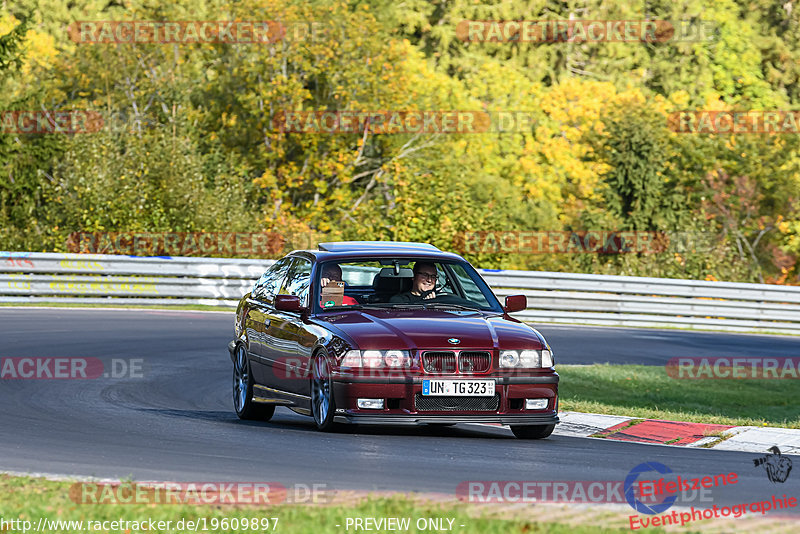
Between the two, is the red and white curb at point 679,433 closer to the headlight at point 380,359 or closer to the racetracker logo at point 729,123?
the headlight at point 380,359

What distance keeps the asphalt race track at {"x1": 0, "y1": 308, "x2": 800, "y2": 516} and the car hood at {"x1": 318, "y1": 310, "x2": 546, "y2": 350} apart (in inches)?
30.4

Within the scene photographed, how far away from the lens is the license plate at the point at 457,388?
34.8 ft

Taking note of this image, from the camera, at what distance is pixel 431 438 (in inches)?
437

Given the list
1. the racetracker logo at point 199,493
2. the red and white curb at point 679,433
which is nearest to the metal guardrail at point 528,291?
the red and white curb at point 679,433

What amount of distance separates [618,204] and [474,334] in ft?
128

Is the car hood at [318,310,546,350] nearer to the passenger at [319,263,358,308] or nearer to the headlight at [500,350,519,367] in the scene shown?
the headlight at [500,350,519,367]

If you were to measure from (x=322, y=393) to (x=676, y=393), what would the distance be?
8108 millimetres

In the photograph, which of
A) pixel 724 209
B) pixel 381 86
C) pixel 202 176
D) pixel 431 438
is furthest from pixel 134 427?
pixel 724 209

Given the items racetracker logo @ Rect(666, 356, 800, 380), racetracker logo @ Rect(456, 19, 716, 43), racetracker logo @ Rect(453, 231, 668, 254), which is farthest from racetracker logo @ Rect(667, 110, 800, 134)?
racetracker logo @ Rect(666, 356, 800, 380)

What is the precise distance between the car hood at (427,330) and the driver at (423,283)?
52cm

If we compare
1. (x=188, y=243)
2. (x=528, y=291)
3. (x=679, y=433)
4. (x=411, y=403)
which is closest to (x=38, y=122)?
(x=188, y=243)

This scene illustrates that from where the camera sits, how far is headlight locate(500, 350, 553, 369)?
35.5ft

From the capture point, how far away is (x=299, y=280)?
12445mm

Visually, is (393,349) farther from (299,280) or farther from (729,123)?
(729,123)
